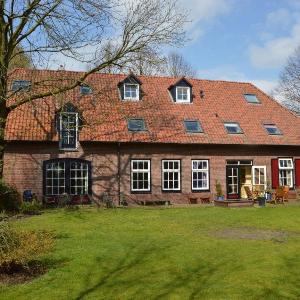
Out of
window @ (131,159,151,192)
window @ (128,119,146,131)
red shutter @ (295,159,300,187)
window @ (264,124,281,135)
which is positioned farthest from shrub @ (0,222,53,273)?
red shutter @ (295,159,300,187)

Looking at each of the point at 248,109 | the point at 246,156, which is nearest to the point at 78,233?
the point at 246,156

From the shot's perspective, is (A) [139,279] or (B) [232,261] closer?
(A) [139,279]

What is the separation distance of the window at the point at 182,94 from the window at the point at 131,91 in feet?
8.42

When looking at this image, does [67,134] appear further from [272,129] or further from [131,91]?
[272,129]

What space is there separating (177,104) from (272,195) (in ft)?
25.1

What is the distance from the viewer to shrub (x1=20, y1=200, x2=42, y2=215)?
65.6 feet

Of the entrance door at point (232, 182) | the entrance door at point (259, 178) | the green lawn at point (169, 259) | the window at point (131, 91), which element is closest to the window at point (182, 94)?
the window at point (131, 91)

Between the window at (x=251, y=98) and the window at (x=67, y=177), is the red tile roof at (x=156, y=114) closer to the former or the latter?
the window at (x=251, y=98)

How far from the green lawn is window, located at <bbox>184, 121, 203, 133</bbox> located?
8685 millimetres

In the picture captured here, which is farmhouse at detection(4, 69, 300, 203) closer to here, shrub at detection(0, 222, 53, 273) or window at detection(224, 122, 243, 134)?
window at detection(224, 122, 243, 134)

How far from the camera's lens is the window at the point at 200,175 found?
80.7 ft

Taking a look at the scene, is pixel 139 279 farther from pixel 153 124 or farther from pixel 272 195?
pixel 272 195

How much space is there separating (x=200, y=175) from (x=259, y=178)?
3795mm

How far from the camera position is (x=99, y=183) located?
76.3ft
